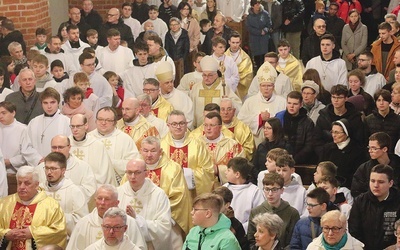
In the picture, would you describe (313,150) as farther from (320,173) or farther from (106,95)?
(106,95)

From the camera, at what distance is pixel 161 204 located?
337 inches

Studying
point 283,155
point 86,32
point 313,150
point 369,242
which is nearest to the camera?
point 369,242

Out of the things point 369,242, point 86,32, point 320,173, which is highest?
point 86,32

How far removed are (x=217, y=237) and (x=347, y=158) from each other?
2.79 meters

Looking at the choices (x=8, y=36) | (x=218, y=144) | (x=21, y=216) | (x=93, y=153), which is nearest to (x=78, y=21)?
(x=8, y=36)

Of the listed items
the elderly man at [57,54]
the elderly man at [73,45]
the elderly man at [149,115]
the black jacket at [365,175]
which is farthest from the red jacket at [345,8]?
the black jacket at [365,175]

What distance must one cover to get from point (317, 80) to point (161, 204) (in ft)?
12.5

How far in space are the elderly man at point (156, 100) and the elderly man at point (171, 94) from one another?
0.97ft

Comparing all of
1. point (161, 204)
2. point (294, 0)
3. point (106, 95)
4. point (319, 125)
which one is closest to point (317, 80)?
point (319, 125)

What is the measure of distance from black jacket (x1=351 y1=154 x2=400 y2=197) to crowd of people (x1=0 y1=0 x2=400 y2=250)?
2cm

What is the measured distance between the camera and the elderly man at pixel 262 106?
11.3 meters

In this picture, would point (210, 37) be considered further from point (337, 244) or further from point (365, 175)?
point (337, 244)

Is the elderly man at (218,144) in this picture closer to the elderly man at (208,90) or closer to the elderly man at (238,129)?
the elderly man at (238,129)

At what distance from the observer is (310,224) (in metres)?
7.64
